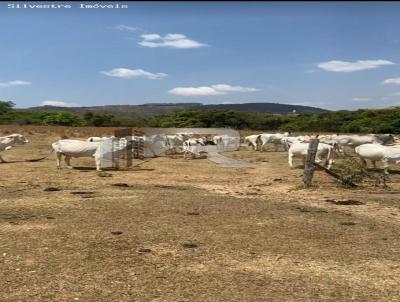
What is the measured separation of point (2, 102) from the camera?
9900 cm

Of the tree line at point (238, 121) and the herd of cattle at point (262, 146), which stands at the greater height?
the herd of cattle at point (262, 146)

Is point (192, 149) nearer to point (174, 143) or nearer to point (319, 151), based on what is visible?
point (174, 143)

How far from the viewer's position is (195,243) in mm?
8930

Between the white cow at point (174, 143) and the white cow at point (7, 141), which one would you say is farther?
the white cow at point (174, 143)

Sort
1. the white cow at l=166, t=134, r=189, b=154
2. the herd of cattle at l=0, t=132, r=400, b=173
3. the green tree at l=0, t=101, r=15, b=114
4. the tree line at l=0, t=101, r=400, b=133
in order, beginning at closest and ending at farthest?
the herd of cattle at l=0, t=132, r=400, b=173
the white cow at l=166, t=134, r=189, b=154
the tree line at l=0, t=101, r=400, b=133
the green tree at l=0, t=101, r=15, b=114

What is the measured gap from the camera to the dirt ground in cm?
677

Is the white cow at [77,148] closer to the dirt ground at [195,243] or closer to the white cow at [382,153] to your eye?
the dirt ground at [195,243]

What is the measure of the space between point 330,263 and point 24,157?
19822 millimetres

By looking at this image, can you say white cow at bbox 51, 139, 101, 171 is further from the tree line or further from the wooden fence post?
the tree line

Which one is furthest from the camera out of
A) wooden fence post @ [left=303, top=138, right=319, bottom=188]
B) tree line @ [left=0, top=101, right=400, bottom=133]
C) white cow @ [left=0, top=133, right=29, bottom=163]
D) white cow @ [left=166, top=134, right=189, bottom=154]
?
tree line @ [left=0, top=101, right=400, bottom=133]

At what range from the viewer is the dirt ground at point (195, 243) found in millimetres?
6770

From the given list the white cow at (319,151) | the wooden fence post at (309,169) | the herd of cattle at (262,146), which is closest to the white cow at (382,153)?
the herd of cattle at (262,146)

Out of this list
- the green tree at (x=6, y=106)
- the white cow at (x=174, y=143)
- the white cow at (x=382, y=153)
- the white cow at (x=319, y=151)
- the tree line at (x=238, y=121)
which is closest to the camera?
the white cow at (x=382, y=153)

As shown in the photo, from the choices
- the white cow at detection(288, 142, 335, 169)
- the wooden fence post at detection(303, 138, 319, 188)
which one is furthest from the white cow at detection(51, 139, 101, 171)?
the wooden fence post at detection(303, 138, 319, 188)
